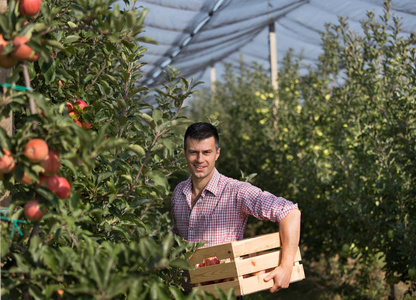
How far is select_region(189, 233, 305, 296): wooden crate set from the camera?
78.4 inches

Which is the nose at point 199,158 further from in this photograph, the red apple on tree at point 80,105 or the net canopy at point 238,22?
the net canopy at point 238,22

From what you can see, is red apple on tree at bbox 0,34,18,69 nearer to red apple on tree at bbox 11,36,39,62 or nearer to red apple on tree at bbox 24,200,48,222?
red apple on tree at bbox 11,36,39,62

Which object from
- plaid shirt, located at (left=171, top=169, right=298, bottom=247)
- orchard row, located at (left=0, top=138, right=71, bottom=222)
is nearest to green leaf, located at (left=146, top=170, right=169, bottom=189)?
orchard row, located at (left=0, top=138, right=71, bottom=222)

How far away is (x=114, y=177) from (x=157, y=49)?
22.2 ft

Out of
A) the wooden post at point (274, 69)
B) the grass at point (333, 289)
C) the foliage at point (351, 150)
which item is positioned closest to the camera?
the foliage at point (351, 150)

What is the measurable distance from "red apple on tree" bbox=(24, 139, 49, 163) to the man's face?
4.10 ft

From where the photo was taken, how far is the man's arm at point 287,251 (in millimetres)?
2107

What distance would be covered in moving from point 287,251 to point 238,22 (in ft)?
20.0

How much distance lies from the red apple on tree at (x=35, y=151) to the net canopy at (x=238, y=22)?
486 centimetres

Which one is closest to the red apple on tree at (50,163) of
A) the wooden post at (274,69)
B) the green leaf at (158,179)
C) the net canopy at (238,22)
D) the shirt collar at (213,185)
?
the green leaf at (158,179)

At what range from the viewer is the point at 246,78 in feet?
29.8

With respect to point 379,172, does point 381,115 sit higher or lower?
higher

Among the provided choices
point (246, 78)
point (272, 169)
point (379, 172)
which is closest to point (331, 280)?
Result: point (272, 169)

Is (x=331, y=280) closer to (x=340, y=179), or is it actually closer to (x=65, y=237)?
(x=340, y=179)
